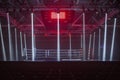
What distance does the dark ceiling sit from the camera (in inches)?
363

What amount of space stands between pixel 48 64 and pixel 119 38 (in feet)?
25.5

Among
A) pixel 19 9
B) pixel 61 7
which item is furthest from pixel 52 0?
pixel 19 9

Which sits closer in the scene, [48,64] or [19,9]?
[48,64]

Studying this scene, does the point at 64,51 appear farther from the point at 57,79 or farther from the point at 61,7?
the point at 57,79

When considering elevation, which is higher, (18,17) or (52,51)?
(18,17)

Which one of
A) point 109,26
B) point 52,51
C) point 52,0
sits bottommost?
point 52,51

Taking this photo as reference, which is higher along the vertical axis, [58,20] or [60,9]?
[60,9]

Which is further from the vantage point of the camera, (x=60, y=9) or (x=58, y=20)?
(x=58, y=20)

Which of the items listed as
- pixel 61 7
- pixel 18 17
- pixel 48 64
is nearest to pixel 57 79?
pixel 48 64

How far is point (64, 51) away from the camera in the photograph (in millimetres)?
13719

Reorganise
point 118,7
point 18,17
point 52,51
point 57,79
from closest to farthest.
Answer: point 57,79, point 118,7, point 18,17, point 52,51

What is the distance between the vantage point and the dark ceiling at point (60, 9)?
9.23 m

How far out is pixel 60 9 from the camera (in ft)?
31.5

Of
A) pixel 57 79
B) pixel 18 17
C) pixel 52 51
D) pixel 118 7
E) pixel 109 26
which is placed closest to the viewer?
pixel 57 79
